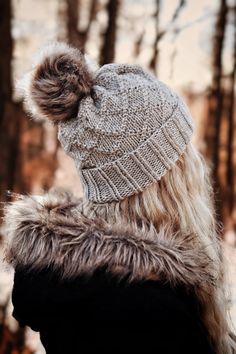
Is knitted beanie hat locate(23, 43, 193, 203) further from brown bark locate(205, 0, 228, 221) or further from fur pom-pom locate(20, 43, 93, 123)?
brown bark locate(205, 0, 228, 221)

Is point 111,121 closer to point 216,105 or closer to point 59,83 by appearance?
point 59,83

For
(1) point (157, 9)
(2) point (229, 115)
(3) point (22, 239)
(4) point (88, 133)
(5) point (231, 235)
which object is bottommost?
(5) point (231, 235)

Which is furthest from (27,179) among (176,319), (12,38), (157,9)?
(176,319)

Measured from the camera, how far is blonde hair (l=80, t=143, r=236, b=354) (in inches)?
48.4

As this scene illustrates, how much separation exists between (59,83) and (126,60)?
6.30 feet

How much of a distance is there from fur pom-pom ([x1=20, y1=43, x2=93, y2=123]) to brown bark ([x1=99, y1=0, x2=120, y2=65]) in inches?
72.7

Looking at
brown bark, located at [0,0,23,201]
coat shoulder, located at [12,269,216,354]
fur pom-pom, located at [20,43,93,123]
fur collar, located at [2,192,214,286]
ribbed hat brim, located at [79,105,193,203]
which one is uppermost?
fur pom-pom, located at [20,43,93,123]

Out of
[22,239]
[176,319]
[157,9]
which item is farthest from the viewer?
[157,9]

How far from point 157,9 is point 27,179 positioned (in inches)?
54.4

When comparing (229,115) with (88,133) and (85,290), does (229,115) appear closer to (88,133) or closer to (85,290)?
(88,133)

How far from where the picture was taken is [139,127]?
1.19 metres

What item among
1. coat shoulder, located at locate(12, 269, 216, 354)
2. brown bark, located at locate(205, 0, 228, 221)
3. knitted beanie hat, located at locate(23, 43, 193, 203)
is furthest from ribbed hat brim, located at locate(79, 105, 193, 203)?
brown bark, located at locate(205, 0, 228, 221)

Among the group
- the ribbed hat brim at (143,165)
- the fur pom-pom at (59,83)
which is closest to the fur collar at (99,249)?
the ribbed hat brim at (143,165)

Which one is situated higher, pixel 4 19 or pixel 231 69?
pixel 4 19
